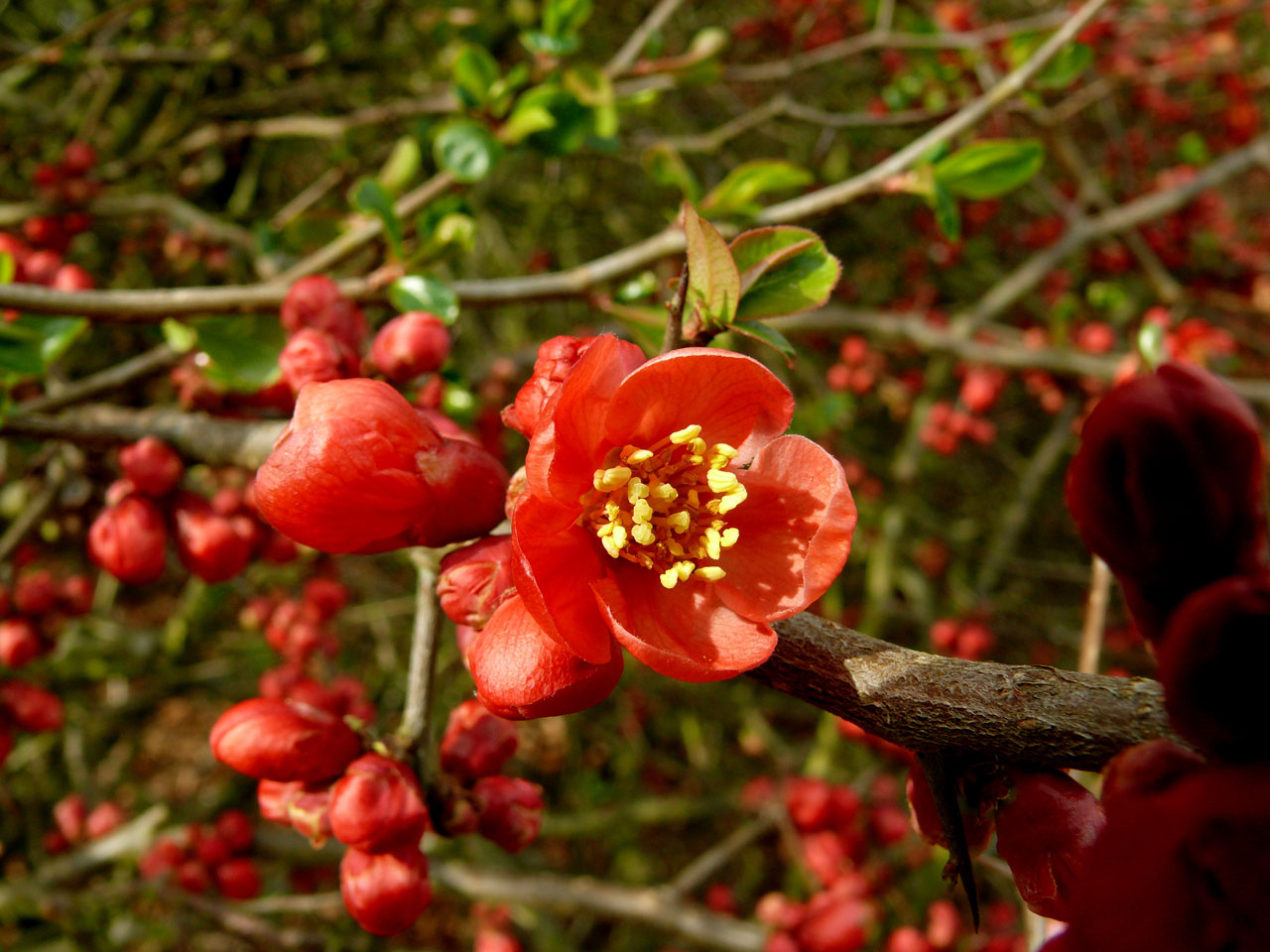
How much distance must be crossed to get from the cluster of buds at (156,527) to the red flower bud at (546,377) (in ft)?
2.36

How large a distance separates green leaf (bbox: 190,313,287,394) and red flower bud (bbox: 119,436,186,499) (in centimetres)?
14

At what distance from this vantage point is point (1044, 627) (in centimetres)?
424

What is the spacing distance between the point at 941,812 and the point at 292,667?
216 cm

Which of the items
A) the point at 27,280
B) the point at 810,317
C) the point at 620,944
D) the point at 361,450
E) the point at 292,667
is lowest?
the point at 620,944

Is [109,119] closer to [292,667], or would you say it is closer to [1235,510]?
[292,667]

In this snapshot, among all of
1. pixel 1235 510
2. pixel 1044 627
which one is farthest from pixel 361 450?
pixel 1044 627

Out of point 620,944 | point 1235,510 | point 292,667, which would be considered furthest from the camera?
point 620,944

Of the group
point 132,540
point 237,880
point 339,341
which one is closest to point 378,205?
point 339,341

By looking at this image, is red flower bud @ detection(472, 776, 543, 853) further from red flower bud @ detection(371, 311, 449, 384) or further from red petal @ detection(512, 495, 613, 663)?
red flower bud @ detection(371, 311, 449, 384)

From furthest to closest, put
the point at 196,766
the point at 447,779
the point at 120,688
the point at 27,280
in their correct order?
1. the point at 196,766
2. the point at 120,688
3. the point at 27,280
4. the point at 447,779

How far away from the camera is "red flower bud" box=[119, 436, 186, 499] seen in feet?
4.16

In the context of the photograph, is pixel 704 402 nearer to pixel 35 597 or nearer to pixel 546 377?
pixel 546 377

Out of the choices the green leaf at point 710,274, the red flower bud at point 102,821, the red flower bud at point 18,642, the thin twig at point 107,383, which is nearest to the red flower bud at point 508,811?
the green leaf at point 710,274

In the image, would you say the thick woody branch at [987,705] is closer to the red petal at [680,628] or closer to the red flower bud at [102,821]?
the red petal at [680,628]
